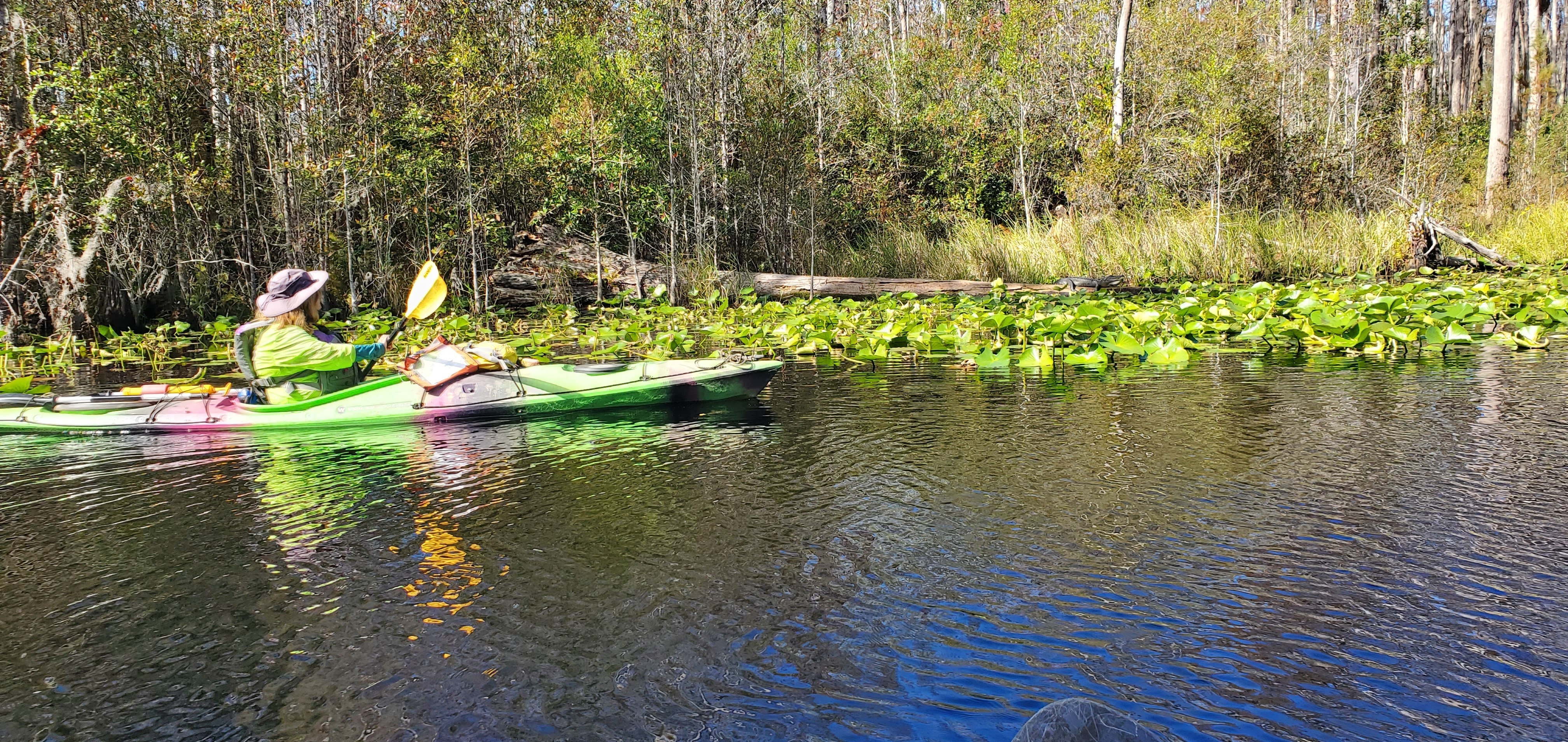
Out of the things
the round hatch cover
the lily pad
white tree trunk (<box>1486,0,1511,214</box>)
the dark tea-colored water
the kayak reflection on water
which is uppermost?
white tree trunk (<box>1486,0,1511,214</box>)

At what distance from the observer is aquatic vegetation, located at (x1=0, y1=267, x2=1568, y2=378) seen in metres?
7.37

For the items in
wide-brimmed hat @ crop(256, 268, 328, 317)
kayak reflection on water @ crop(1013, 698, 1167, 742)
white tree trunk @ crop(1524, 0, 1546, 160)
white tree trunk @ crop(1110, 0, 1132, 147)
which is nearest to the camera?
kayak reflection on water @ crop(1013, 698, 1167, 742)

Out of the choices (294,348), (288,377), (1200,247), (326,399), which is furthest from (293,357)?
(1200,247)

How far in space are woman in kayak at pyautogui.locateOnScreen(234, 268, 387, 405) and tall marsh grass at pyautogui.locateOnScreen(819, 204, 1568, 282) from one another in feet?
33.6

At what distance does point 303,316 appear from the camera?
5.62m

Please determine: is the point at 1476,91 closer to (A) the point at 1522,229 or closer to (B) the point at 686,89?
(A) the point at 1522,229

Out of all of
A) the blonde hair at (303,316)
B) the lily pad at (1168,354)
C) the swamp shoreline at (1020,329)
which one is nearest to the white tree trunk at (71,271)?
the swamp shoreline at (1020,329)

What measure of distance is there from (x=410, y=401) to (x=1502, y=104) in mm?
18341

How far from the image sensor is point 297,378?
5.91 m

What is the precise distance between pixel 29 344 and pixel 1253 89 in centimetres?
1887

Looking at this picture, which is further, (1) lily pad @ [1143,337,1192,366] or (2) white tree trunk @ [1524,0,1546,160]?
(2) white tree trunk @ [1524,0,1546,160]

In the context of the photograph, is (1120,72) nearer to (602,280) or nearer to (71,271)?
(602,280)

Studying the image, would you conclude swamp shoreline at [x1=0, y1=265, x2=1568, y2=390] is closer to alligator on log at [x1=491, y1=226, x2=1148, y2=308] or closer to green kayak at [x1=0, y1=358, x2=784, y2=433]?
green kayak at [x1=0, y1=358, x2=784, y2=433]

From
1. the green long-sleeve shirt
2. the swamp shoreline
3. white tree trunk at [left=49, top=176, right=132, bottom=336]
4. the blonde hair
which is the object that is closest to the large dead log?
the swamp shoreline
